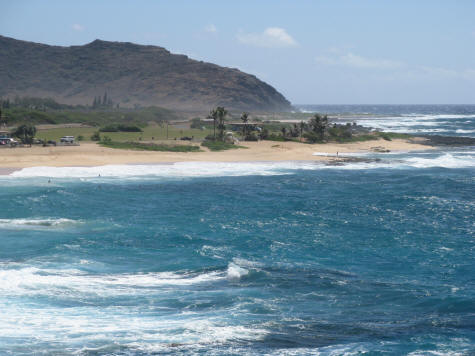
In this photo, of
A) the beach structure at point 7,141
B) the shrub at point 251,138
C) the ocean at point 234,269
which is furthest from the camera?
the shrub at point 251,138

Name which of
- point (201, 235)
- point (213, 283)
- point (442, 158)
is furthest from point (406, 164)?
point (213, 283)

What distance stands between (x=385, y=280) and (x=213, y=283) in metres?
6.99

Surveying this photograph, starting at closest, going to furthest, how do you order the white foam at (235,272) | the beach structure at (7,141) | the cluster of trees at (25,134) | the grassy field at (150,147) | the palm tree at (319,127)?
1. the white foam at (235,272)
2. the beach structure at (7,141)
3. the cluster of trees at (25,134)
4. the grassy field at (150,147)
5. the palm tree at (319,127)

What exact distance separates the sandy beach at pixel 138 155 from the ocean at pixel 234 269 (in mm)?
11226

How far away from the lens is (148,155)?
2685 inches

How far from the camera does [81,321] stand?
19.3 meters

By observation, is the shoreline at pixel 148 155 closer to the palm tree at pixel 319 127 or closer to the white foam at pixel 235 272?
the palm tree at pixel 319 127

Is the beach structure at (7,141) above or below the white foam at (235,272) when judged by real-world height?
above

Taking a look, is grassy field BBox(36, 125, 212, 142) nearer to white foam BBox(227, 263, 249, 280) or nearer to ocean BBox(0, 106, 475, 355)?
ocean BBox(0, 106, 475, 355)

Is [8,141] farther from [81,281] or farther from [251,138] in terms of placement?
[81,281]

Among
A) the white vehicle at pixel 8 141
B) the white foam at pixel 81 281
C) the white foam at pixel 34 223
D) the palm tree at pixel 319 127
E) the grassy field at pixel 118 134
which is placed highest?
the palm tree at pixel 319 127

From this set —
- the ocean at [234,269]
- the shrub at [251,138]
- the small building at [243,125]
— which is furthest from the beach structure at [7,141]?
the small building at [243,125]

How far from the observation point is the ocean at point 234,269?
18125 millimetres

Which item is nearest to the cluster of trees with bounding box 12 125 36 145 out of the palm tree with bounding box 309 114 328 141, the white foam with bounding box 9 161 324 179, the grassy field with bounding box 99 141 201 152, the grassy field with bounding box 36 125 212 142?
the grassy field with bounding box 36 125 212 142
